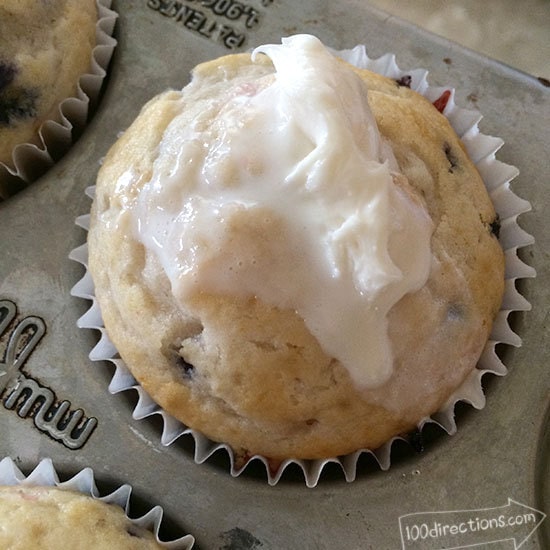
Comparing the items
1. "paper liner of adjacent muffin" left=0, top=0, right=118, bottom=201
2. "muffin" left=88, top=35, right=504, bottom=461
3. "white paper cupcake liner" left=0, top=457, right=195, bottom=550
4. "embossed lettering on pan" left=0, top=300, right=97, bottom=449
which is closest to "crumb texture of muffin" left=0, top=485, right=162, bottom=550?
"white paper cupcake liner" left=0, top=457, right=195, bottom=550

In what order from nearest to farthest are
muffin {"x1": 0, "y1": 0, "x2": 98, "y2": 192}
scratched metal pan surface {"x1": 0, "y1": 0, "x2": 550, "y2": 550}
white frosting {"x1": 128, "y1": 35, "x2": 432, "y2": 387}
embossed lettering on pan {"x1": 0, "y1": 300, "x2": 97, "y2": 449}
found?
white frosting {"x1": 128, "y1": 35, "x2": 432, "y2": 387}
scratched metal pan surface {"x1": 0, "y1": 0, "x2": 550, "y2": 550}
embossed lettering on pan {"x1": 0, "y1": 300, "x2": 97, "y2": 449}
muffin {"x1": 0, "y1": 0, "x2": 98, "y2": 192}

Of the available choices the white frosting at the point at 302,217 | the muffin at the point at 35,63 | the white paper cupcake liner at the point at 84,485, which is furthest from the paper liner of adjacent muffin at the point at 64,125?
the white paper cupcake liner at the point at 84,485

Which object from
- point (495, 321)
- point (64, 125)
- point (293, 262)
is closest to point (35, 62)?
point (64, 125)

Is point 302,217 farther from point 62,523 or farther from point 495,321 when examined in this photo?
point 62,523

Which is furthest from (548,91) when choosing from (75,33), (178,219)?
(75,33)

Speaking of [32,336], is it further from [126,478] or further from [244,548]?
[244,548]

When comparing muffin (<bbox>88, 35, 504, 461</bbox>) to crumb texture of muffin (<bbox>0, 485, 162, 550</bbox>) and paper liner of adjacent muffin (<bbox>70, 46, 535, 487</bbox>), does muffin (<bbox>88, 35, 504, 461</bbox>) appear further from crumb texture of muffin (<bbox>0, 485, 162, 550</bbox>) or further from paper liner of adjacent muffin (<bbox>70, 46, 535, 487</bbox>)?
crumb texture of muffin (<bbox>0, 485, 162, 550</bbox>)
